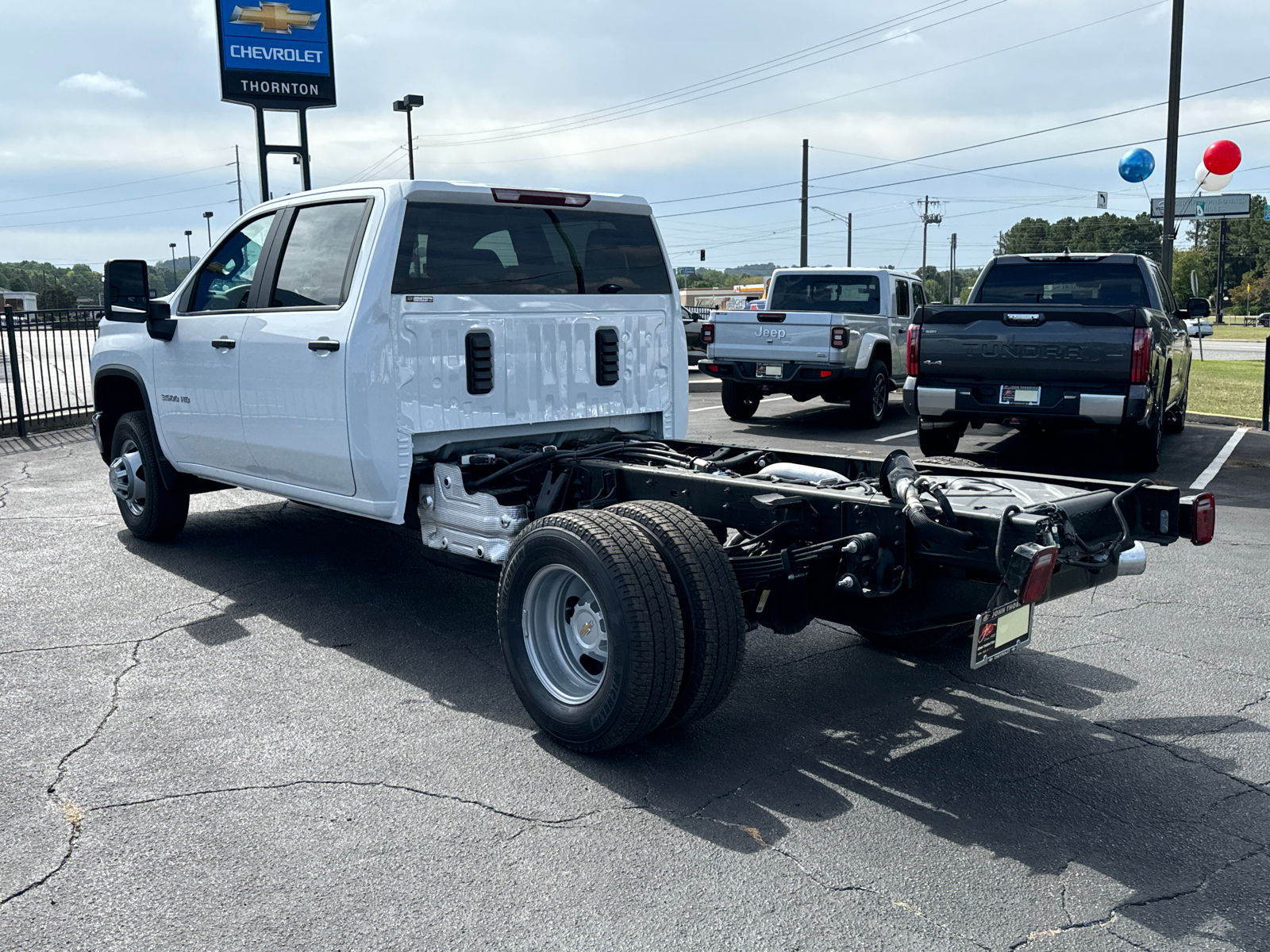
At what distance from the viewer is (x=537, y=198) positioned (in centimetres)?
539

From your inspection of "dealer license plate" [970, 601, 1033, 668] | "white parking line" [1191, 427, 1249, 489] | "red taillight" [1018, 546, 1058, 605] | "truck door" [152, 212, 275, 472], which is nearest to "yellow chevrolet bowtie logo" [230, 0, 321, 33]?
"truck door" [152, 212, 275, 472]

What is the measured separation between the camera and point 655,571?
12.2ft

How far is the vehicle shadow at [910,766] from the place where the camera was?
319 centimetres

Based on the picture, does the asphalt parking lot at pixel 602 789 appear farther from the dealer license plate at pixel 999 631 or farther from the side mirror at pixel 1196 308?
the side mirror at pixel 1196 308

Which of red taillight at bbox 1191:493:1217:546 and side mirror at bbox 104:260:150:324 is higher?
side mirror at bbox 104:260:150:324

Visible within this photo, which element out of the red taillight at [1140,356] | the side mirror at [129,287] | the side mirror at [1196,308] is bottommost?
the red taillight at [1140,356]

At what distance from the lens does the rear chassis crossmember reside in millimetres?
3637

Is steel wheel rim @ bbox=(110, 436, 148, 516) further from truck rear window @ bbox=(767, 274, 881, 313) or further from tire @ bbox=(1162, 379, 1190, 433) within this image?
tire @ bbox=(1162, 379, 1190, 433)

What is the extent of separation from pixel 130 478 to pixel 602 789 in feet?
16.1

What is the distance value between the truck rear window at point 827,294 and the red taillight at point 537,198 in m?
10.0

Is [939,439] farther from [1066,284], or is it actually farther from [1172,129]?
[1172,129]

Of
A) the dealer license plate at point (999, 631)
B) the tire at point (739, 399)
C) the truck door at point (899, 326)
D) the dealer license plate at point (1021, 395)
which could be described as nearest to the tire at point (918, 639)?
the dealer license plate at point (999, 631)

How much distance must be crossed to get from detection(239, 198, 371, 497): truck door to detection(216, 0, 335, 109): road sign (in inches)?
675

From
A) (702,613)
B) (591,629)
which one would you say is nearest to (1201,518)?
(702,613)
